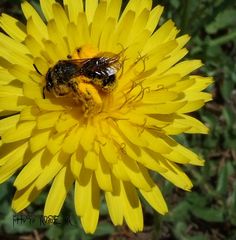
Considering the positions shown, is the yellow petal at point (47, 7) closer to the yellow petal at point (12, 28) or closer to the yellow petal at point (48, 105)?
the yellow petal at point (12, 28)

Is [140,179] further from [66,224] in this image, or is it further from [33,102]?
[66,224]

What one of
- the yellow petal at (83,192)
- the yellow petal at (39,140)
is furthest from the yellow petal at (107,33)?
the yellow petal at (83,192)

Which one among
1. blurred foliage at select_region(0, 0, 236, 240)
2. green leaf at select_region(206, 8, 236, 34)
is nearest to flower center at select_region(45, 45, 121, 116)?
blurred foliage at select_region(0, 0, 236, 240)

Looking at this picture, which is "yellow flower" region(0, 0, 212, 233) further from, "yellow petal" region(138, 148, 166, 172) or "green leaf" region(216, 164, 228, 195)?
"green leaf" region(216, 164, 228, 195)

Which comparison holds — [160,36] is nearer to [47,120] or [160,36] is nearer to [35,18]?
[35,18]

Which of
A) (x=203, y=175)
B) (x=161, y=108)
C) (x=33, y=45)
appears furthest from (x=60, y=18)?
(x=203, y=175)
